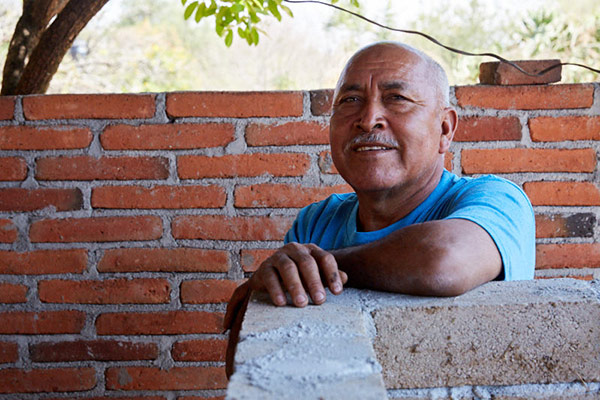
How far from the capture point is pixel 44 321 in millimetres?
2396

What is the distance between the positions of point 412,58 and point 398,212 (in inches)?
18.3

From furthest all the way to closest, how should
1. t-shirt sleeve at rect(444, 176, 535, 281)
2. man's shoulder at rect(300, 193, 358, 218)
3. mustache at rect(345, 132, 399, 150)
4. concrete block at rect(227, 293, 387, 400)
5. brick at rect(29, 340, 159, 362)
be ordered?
brick at rect(29, 340, 159, 362) → man's shoulder at rect(300, 193, 358, 218) → mustache at rect(345, 132, 399, 150) → t-shirt sleeve at rect(444, 176, 535, 281) → concrete block at rect(227, 293, 387, 400)

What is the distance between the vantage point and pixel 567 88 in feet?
7.53

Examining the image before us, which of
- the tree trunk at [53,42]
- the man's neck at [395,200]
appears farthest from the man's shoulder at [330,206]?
the tree trunk at [53,42]

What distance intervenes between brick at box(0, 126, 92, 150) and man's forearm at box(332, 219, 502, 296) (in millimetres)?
1381

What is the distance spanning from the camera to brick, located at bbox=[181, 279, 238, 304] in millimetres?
2373

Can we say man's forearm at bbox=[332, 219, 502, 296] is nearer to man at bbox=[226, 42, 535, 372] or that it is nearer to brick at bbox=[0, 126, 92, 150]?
man at bbox=[226, 42, 535, 372]

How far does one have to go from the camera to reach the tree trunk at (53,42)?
2.73 meters

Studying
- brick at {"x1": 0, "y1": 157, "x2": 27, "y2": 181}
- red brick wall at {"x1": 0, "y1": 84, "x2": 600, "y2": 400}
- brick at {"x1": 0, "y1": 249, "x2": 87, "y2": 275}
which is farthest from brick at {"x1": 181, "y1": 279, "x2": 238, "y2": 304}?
brick at {"x1": 0, "y1": 157, "x2": 27, "y2": 181}

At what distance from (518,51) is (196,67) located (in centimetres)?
857

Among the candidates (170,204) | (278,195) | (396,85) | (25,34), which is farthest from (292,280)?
(25,34)

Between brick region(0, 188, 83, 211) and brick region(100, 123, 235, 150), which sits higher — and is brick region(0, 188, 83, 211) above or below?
below

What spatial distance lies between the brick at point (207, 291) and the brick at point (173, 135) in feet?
1.74

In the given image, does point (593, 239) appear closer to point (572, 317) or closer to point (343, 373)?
point (572, 317)
